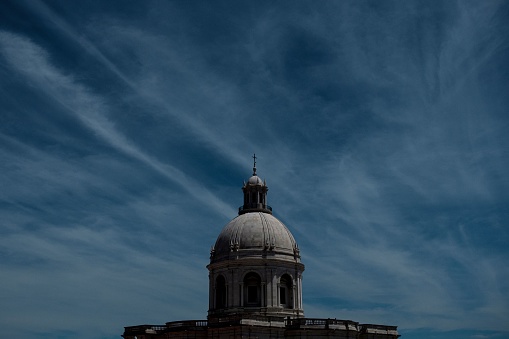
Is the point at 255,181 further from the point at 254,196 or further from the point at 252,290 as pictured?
the point at 252,290

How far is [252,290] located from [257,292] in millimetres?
682

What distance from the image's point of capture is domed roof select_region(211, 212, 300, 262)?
72.5 metres

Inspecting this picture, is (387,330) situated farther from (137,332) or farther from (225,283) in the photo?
(137,332)

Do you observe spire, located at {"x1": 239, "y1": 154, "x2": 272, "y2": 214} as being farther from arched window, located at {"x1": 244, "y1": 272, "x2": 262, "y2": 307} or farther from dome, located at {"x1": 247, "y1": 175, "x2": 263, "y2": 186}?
arched window, located at {"x1": 244, "y1": 272, "x2": 262, "y2": 307}

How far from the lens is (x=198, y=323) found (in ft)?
214

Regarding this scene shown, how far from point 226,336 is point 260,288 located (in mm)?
9443

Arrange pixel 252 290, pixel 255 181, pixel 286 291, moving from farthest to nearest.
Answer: pixel 255 181 < pixel 286 291 < pixel 252 290

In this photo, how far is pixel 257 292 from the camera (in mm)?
71125

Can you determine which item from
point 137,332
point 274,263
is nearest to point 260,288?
point 274,263

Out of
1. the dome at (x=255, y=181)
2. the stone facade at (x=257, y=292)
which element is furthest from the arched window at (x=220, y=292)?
the dome at (x=255, y=181)

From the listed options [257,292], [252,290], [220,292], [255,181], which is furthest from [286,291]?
[255,181]

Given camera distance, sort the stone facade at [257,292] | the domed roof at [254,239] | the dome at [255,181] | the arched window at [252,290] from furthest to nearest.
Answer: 1. the dome at [255,181]
2. the domed roof at [254,239]
3. the arched window at [252,290]
4. the stone facade at [257,292]

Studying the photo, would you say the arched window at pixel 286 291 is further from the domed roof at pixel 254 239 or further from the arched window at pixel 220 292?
the arched window at pixel 220 292

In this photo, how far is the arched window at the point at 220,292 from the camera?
239ft
